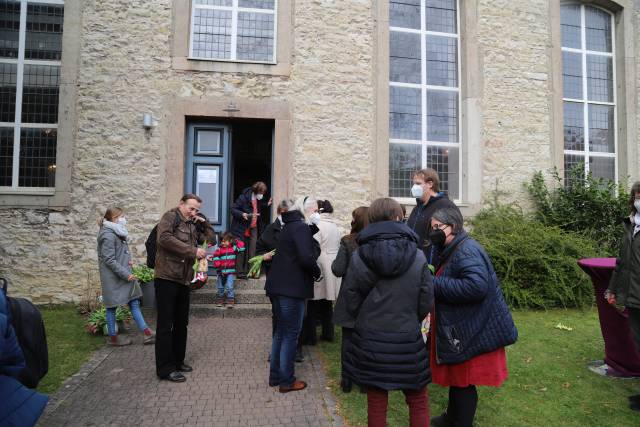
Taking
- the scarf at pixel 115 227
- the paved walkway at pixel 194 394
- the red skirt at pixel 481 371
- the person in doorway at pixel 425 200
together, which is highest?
the person in doorway at pixel 425 200

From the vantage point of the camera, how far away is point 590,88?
387 inches

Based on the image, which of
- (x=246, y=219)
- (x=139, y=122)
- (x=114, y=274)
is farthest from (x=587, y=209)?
(x=139, y=122)

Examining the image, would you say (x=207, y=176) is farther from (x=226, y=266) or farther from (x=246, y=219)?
(x=226, y=266)

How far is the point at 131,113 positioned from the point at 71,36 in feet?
5.78

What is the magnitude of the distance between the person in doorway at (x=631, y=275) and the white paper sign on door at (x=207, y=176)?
21.2 ft

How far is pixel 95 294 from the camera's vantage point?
7082mm

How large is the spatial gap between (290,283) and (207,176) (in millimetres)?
4812

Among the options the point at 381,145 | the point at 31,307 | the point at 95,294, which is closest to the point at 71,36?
the point at 95,294

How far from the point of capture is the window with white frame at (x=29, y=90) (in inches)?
295

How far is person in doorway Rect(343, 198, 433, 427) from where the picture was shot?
7.92ft

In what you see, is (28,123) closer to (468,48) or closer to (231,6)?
(231,6)

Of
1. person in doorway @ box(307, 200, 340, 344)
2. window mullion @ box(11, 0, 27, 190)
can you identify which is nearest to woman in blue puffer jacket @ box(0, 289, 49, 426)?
person in doorway @ box(307, 200, 340, 344)

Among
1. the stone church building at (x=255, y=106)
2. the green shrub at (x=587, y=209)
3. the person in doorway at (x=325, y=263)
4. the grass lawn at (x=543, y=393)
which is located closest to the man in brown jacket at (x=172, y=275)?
the person in doorway at (x=325, y=263)

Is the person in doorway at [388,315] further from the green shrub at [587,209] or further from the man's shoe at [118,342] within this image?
the green shrub at [587,209]
